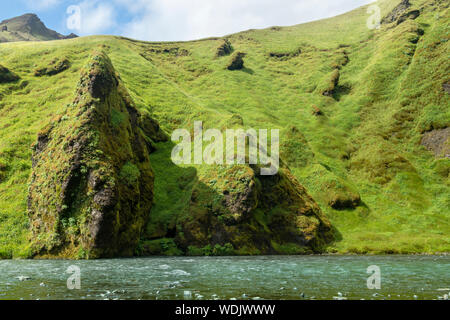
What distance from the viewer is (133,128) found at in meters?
49.4

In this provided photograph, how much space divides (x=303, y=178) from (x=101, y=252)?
3972 cm

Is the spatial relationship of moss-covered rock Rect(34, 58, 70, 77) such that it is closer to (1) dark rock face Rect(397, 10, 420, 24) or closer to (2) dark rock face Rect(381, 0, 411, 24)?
(1) dark rock face Rect(397, 10, 420, 24)

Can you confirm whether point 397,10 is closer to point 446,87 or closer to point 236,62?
point 236,62

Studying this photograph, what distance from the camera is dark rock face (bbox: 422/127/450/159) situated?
67.2 m

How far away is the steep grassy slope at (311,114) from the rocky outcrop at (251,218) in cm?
76

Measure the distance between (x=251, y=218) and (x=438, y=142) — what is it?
2186 inches

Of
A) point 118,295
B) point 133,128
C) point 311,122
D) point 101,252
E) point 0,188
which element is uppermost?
point 311,122

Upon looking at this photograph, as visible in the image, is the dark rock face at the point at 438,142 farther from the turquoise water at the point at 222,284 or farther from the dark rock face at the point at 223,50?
the dark rock face at the point at 223,50

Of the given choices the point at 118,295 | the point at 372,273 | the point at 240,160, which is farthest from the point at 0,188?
the point at 372,273

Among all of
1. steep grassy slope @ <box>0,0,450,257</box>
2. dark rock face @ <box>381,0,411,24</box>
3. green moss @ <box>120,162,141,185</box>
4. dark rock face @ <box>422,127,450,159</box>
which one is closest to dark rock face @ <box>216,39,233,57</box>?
steep grassy slope @ <box>0,0,450,257</box>

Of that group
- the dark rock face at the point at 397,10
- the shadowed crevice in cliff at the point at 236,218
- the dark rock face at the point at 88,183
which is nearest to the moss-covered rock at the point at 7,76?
the dark rock face at the point at 88,183
